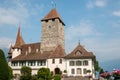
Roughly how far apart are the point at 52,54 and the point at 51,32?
7.37 meters

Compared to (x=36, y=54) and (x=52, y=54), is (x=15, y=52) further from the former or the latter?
(x=52, y=54)

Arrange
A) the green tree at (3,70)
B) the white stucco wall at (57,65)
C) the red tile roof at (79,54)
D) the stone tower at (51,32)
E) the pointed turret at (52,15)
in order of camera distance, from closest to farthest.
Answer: the green tree at (3,70), the red tile roof at (79,54), the white stucco wall at (57,65), the stone tower at (51,32), the pointed turret at (52,15)

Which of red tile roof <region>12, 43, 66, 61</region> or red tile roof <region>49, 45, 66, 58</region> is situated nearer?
red tile roof <region>49, 45, 66, 58</region>

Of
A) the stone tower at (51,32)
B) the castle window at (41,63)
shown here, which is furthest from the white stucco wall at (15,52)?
the castle window at (41,63)

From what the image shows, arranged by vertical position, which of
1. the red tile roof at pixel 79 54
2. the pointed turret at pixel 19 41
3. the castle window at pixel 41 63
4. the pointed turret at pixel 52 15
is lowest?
the castle window at pixel 41 63

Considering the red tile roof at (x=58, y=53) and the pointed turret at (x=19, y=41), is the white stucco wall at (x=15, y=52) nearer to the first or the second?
the pointed turret at (x=19, y=41)

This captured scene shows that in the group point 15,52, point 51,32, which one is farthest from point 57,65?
point 15,52

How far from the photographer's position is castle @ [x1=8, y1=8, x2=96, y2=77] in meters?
57.9

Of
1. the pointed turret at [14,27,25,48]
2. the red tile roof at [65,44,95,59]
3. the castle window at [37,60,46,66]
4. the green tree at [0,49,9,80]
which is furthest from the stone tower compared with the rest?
the green tree at [0,49,9,80]

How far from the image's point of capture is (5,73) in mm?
31672

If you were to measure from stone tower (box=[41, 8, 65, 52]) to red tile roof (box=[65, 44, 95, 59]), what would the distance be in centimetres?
812

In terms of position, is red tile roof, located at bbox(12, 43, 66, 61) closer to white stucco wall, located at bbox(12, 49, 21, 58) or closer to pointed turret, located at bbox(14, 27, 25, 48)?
white stucco wall, located at bbox(12, 49, 21, 58)

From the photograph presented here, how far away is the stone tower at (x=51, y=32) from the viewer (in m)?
66.5

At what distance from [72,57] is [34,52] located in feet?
43.9
